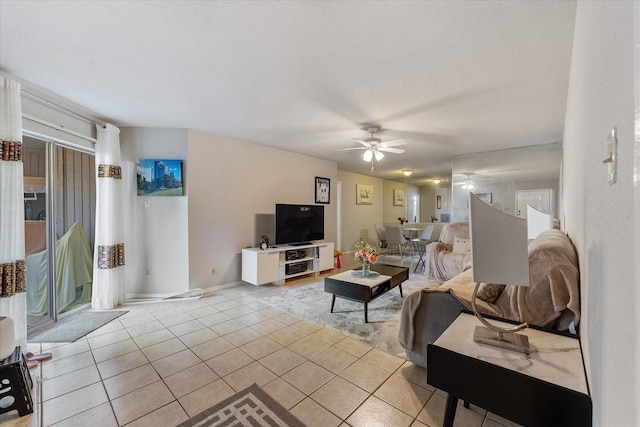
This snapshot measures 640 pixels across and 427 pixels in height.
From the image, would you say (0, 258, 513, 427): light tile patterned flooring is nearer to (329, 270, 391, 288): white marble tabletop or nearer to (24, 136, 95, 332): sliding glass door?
(329, 270, 391, 288): white marble tabletop

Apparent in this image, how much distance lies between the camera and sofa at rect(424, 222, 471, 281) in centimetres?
435

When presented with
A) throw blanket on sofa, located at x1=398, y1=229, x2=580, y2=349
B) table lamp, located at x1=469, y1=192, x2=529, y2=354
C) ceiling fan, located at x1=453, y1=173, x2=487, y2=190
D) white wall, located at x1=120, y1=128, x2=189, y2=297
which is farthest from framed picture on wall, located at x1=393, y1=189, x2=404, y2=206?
table lamp, located at x1=469, y1=192, x2=529, y2=354

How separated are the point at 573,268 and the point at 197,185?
4.03 meters

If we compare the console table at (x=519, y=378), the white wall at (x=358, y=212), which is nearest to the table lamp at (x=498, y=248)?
the console table at (x=519, y=378)

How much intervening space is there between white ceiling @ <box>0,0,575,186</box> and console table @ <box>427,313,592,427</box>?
181 centimetres

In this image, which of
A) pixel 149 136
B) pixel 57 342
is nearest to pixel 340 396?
pixel 57 342

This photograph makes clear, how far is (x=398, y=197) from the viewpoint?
9.45m

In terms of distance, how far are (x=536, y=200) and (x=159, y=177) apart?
20.2 ft

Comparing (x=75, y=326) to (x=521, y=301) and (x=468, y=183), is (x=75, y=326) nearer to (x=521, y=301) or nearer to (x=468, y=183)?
(x=521, y=301)

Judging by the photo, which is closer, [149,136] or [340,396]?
[340,396]

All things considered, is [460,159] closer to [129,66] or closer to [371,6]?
[371,6]

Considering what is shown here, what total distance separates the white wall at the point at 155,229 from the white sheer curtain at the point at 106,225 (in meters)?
0.32

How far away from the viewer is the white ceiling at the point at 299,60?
1527 mm

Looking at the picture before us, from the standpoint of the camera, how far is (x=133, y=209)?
367cm
